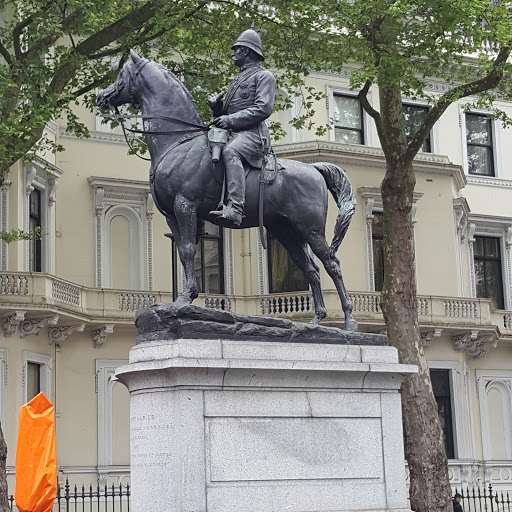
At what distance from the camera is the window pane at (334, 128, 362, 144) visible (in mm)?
37594

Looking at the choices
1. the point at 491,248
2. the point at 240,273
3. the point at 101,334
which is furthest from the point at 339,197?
the point at 491,248

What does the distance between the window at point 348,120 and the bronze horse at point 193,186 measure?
77.3ft

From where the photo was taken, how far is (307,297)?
34031 mm

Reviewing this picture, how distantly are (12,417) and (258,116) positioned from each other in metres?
18.5

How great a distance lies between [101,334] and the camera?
3294cm

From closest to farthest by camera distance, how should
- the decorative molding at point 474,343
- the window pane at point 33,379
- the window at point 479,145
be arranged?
the window pane at point 33,379
the decorative molding at point 474,343
the window at point 479,145

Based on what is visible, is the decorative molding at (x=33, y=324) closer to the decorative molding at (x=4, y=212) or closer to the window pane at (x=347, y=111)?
the decorative molding at (x=4, y=212)

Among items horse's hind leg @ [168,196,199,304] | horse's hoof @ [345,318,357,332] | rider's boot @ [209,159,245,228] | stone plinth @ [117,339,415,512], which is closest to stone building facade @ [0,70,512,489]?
horse's hind leg @ [168,196,199,304]

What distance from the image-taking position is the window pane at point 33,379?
31.5m

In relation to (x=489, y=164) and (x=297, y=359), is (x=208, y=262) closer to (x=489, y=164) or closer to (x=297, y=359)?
(x=489, y=164)

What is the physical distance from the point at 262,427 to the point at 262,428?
11mm

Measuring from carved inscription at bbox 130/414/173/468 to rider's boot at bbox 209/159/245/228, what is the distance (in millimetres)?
2323

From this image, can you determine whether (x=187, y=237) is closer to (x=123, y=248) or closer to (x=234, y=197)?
(x=234, y=197)

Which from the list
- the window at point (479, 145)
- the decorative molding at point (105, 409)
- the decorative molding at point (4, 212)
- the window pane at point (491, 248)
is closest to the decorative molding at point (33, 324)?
the decorative molding at point (4, 212)
